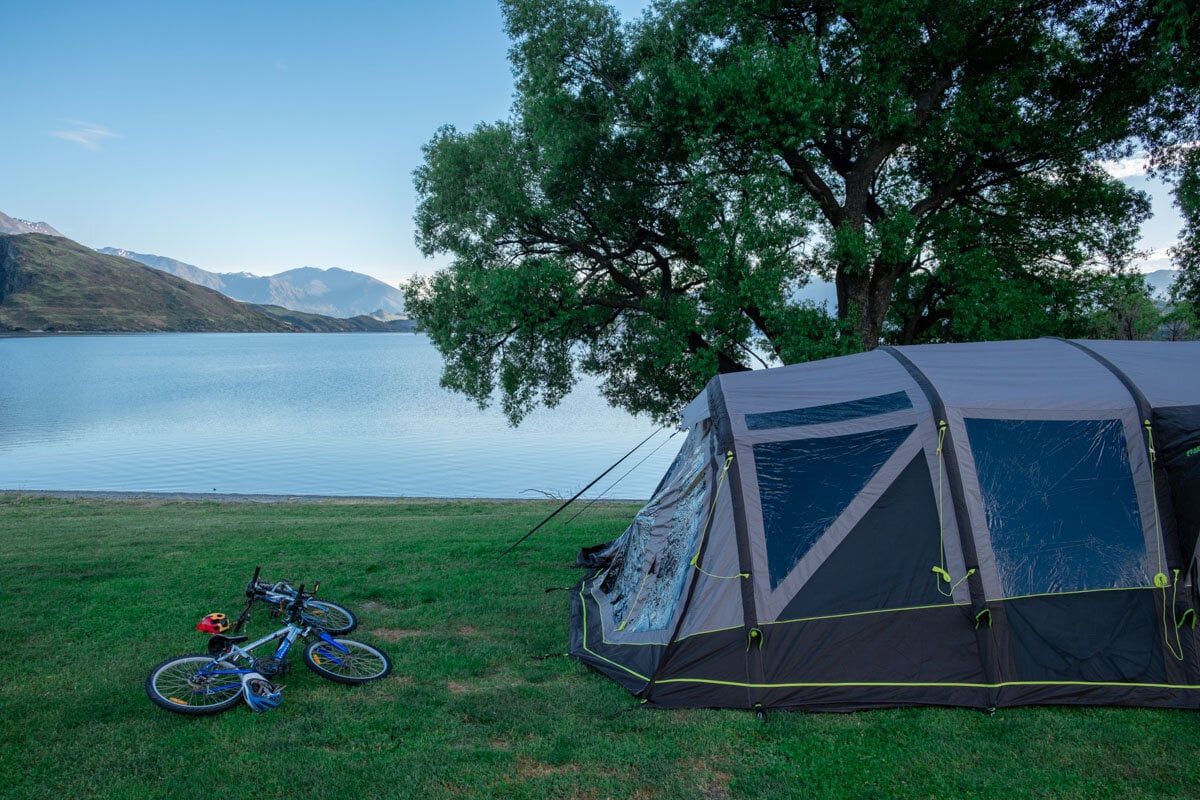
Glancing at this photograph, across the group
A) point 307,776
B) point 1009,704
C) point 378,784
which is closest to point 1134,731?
point 1009,704

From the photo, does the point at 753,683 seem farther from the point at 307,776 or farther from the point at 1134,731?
the point at 307,776

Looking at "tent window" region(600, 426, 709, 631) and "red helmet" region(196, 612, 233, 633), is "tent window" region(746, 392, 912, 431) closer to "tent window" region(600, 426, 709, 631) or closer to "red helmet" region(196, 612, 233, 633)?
"tent window" region(600, 426, 709, 631)

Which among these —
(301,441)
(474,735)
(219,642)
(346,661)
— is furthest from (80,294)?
(474,735)

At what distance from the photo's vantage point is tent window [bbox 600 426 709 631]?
6664 mm

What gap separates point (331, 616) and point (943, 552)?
5720mm

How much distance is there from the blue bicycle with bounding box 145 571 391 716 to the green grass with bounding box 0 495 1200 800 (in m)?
0.12

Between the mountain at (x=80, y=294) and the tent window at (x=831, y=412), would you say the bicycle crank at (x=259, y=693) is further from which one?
the mountain at (x=80, y=294)

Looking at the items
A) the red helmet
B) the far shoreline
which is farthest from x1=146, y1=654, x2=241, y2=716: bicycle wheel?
the far shoreline

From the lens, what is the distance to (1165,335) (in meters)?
36.7

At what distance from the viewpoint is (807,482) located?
6.41m

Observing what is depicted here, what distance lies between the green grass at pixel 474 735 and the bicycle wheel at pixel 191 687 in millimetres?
137

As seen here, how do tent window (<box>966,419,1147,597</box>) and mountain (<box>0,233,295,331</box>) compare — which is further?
mountain (<box>0,233,295,331</box>)

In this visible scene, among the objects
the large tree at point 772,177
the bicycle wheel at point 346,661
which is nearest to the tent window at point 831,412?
the bicycle wheel at point 346,661

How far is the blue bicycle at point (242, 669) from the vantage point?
565 centimetres
